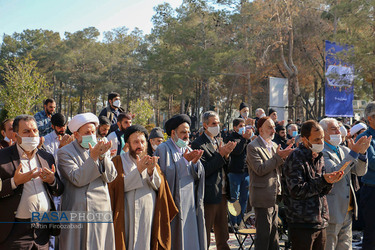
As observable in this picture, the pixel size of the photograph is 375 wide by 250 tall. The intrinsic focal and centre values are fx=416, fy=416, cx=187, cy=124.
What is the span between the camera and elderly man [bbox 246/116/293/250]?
211 inches

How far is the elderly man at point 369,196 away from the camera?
17.8ft

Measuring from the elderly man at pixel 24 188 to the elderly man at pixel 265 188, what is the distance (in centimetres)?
253

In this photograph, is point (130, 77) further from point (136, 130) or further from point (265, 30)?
point (136, 130)

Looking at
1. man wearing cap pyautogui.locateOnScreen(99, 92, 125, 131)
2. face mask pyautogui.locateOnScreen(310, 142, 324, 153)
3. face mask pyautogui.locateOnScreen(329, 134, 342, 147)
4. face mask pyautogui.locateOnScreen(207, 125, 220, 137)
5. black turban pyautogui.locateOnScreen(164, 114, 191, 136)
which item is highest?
man wearing cap pyautogui.locateOnScreen(99, 92, 125, 131)

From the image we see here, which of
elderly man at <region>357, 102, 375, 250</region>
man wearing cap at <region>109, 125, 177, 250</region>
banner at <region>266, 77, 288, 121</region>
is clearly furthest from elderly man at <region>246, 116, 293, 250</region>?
banner at <region>266, 77, 288, 121</region>

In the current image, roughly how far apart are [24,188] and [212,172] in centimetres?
255

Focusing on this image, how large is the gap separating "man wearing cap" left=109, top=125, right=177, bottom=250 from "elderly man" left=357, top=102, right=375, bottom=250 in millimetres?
2654

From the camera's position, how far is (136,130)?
471 cm

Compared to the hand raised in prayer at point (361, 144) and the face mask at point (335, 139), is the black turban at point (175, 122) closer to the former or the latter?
the face mask at point (335, 139)

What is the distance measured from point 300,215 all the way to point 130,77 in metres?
50.3

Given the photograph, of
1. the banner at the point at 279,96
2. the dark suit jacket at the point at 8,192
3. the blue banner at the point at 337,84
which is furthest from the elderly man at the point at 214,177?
the blue banner at the point at 337,84

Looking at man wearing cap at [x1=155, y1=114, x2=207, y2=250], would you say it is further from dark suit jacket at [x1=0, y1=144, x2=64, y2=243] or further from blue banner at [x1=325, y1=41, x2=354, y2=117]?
blue banner at [x1=325, y1=41, x2=354, y2=117]

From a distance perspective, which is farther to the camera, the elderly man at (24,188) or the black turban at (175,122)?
the black turban at (175,122)

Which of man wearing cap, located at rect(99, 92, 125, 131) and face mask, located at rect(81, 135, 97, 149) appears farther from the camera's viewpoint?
man wearing cap, located at rect(99, 92, 125, 131)
